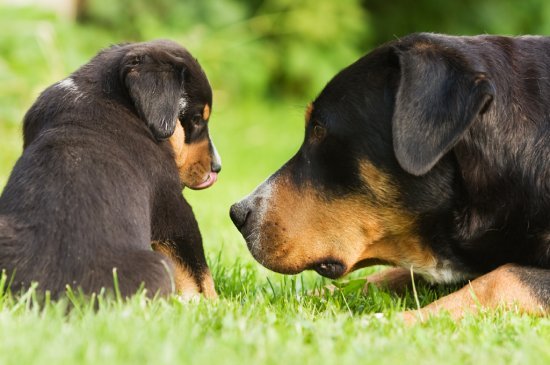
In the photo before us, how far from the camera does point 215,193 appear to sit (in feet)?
27.8

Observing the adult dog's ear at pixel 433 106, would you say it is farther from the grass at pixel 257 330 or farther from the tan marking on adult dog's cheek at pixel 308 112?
the grass at pixel 257 330

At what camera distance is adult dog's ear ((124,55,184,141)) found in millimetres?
4070

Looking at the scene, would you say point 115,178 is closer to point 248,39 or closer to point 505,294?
point 505,294

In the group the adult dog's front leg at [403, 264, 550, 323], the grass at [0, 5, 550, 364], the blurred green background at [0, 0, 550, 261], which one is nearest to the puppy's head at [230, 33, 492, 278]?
the grass at [0, 5, 550, 364]

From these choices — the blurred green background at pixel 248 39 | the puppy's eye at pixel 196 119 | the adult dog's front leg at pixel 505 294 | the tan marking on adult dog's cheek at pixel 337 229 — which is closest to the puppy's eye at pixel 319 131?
the tan marking on adult dog's cheek at pixel 337 229

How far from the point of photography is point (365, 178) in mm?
3959

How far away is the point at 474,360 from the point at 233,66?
9951mm

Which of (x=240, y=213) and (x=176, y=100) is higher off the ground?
(x=176, y=100)

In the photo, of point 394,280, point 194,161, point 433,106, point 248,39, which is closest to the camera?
point 433,106

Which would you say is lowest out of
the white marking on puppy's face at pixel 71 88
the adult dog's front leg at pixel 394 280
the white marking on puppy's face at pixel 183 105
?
the adult dog's front leg at pixel 394 280

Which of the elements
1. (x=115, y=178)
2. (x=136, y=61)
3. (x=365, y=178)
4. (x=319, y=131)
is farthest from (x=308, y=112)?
(x=115, y=178)

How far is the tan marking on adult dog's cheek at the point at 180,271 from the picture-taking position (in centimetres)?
396

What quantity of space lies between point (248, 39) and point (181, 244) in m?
9.31

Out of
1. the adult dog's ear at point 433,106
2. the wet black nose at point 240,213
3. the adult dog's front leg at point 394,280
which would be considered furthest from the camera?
the adult dog's front leg at point 394,280
